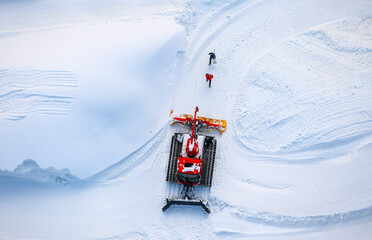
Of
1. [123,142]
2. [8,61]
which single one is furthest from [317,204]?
[8,61]

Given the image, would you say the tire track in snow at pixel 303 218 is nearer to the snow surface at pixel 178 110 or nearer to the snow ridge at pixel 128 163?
the snow surface at pixel 178 110

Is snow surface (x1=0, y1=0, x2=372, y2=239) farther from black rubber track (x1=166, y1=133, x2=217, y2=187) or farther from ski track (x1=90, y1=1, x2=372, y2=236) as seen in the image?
black rubber track (x1=166, y1=133, x2=217, y2=187)

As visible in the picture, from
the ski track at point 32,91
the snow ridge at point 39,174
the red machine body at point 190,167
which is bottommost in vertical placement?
the snow ridge at point 39,174

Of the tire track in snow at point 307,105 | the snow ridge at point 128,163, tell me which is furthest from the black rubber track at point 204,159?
the tire track in snow at point 307,105

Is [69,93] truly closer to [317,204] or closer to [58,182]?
[58,182]

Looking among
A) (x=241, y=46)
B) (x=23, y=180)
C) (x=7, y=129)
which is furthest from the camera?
(x=241, y=46)

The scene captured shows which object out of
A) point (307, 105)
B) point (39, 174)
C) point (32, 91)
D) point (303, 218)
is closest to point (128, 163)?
point (39, 174)

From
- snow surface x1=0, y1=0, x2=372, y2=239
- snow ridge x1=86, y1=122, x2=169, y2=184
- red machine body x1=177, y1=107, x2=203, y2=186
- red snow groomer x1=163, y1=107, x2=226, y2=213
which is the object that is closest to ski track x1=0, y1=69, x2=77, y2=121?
snow surface x1=0, y1=0, x2=372, y2=239

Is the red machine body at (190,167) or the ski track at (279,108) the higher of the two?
the ski track at (279,108)
